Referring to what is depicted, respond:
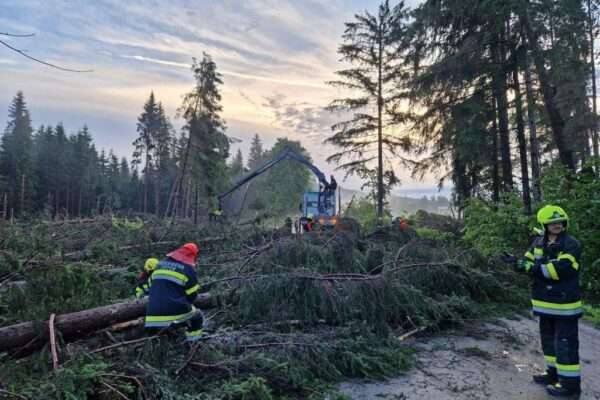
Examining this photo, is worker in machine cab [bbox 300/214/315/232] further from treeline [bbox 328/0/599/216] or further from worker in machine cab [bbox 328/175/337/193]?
treeline [bbox 328/0/599/216]

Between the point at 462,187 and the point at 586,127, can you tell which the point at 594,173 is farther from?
→ the point at 586,127

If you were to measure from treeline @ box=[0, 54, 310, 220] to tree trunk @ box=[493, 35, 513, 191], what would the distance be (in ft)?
54.9

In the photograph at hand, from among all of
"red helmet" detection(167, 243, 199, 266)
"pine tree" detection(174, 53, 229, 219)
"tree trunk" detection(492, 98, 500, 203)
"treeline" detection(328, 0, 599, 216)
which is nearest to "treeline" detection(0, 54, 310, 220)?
"pine tree" detection(174, 53, 229, 219)

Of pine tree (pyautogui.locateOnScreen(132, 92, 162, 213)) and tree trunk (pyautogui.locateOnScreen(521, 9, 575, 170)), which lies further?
pine tree (pyautogui.locateOnScreen(132, 92, 162, 213))

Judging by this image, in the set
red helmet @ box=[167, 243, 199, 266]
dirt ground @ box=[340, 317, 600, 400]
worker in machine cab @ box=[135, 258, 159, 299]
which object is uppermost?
red helmet @ box=[167, 243, 199, 266]

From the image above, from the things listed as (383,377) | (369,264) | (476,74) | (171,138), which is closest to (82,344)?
(383,377)

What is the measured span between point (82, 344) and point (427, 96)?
10.5m

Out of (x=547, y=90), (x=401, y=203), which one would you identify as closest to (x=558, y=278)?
(x=547, y=90)

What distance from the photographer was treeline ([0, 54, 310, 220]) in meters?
22.7

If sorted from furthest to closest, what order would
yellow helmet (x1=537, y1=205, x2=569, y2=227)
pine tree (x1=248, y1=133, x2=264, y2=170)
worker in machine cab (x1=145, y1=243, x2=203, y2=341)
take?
pine tree (x1=248, y1=133, x2=264, y2=170) → worker in machine cab (x1=145, y1=243, x2=203, y2=341) → yellow helmet (x1=537, y1=205, x2=569, y2=227)

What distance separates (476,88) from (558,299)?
998cm

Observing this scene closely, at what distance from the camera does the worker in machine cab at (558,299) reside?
299cm

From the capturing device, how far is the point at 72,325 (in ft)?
10.7

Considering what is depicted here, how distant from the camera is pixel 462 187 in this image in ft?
45.2
